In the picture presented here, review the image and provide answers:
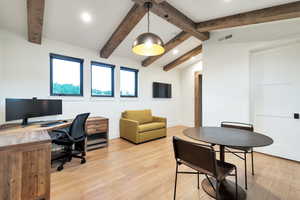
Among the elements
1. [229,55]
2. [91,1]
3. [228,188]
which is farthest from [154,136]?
[91,1]

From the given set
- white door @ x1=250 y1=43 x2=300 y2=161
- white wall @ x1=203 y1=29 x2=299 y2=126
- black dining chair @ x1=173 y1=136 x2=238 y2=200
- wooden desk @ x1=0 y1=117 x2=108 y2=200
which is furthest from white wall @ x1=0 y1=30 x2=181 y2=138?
white door @ x1=250 y1=43 x2=300 y2=161

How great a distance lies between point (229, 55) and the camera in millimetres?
3664

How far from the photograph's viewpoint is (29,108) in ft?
8.60

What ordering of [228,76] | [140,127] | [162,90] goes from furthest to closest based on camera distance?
1. [162,90]
2. [140,127]
3. [228,76]

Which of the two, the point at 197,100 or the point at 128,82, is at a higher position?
the point at 128,82

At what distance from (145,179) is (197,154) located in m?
1.16

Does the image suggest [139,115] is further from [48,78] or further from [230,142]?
[230,142]

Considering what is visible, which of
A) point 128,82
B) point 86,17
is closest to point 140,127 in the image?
point 128,82

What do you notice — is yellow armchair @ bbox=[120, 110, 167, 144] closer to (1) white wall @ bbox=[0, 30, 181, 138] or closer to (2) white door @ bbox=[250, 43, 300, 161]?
(1) white wall @ bbox=[0, 30, 181, 138]

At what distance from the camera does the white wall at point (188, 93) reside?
6059mm

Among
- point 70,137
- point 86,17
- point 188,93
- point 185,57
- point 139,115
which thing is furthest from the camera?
point 188,93

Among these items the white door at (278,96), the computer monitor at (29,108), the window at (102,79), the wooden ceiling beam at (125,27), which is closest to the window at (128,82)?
the window at (102,79)

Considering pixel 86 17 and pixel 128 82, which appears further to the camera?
pixel 128 82

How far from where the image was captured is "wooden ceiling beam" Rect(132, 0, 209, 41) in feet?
8.51
